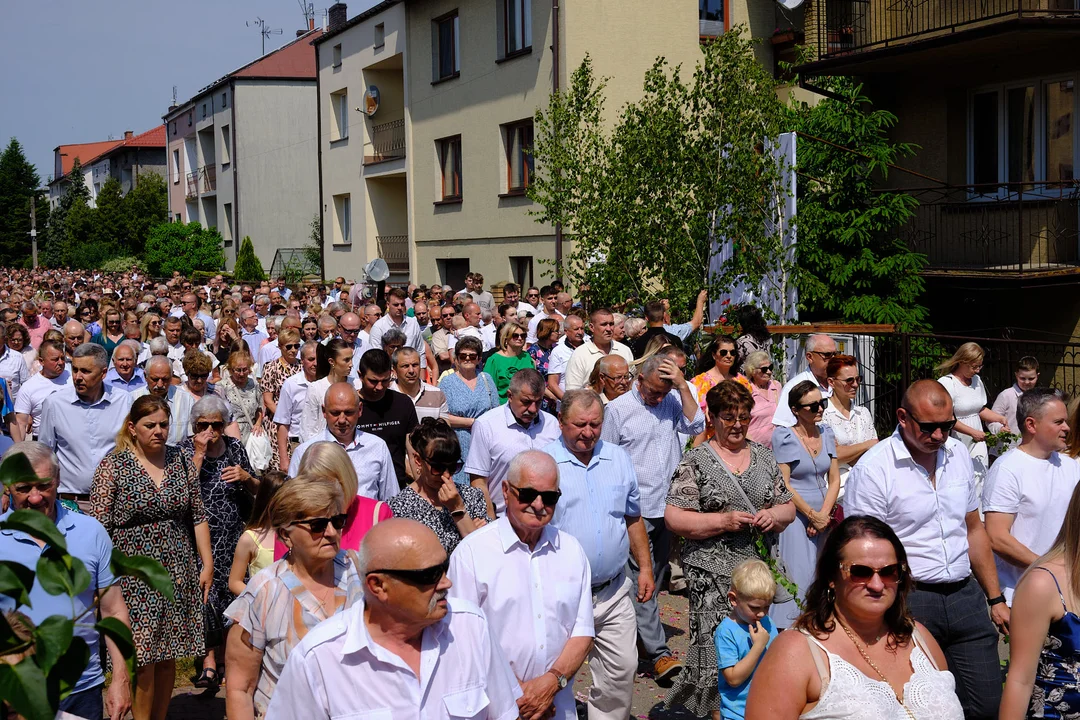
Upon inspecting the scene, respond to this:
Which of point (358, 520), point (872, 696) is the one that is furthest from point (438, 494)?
point (872, 696)

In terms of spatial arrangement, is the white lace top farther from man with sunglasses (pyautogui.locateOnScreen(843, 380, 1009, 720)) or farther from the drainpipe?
the drainpipe

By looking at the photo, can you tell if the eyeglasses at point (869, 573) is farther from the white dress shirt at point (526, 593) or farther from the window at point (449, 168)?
the window at point (449, 168)

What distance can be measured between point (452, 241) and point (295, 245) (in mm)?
24447

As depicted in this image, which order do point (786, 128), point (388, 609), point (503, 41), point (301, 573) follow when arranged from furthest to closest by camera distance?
point (503, 41) < point (786, 128) < point (301, 573) < point (388, 609)

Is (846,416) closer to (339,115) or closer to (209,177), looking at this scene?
(339,115)

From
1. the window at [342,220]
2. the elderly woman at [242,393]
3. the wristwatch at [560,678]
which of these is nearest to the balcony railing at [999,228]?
the elderly woman at [242,393]

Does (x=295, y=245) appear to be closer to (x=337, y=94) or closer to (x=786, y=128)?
(x=337, y=94)

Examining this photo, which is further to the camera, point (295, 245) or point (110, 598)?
point (295, 245)

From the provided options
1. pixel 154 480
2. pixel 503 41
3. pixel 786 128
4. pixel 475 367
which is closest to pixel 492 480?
pixel 154 480

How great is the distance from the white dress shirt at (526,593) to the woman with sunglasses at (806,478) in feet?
8.38

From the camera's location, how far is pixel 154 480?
248 inches

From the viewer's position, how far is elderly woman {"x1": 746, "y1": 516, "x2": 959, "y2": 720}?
3.45 metres

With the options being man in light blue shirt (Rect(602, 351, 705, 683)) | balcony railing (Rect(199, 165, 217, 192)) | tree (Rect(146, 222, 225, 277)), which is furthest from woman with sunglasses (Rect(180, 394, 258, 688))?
balcony railing (Rect(199, 165, 217, 192))

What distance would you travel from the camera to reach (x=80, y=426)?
8.09 meters
